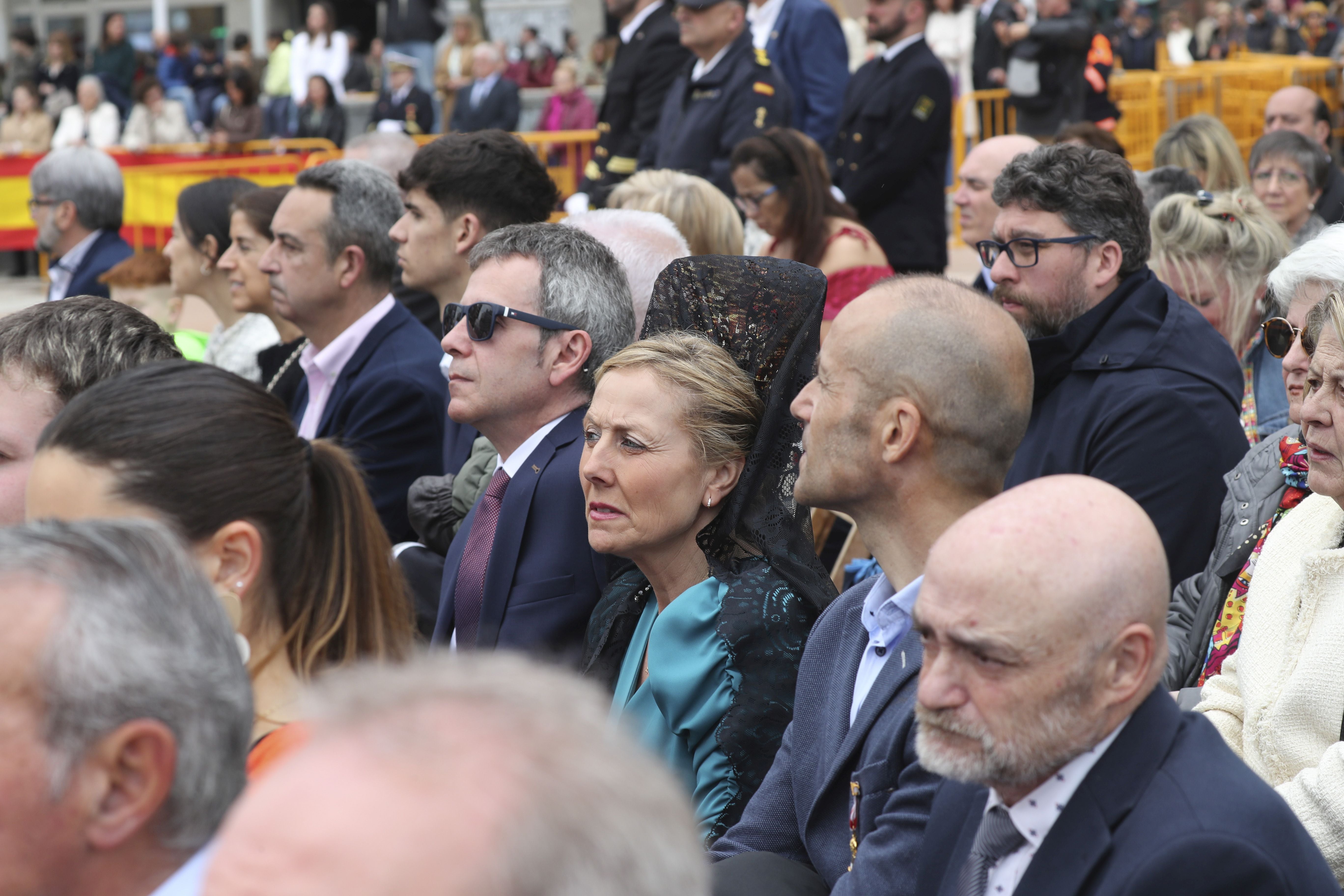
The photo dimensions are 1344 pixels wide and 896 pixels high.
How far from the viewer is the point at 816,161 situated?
20.9 ft

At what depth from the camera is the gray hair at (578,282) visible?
12.3ft

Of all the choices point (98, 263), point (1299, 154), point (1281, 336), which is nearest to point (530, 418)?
point (1281, 336)

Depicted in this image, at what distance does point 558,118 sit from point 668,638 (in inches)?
531

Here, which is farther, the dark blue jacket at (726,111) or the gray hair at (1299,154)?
the dark blue jacket at (726,111)

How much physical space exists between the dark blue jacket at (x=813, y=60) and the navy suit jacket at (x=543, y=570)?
523cm

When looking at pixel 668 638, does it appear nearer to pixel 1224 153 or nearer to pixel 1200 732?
pixel 1200 732

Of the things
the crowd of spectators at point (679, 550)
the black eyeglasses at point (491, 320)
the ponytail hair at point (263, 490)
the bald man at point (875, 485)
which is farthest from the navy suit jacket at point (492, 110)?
the ponytail hair at point (263, 490)

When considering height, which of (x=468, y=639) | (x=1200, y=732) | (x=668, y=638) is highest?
(x=1200, y=732)

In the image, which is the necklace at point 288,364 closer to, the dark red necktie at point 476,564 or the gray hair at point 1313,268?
the dark red necktie at point 476,564

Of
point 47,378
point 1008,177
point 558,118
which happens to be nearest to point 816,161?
point 1008,177

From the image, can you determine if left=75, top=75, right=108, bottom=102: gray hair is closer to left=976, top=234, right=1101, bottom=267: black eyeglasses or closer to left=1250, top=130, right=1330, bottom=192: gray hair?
left=1250, top=130, right=1330, bottom=192: gray hair

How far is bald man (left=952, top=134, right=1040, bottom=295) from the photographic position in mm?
6145

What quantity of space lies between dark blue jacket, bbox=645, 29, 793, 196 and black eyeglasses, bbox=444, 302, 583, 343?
137 inches

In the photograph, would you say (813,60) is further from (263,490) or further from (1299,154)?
(263,490)
